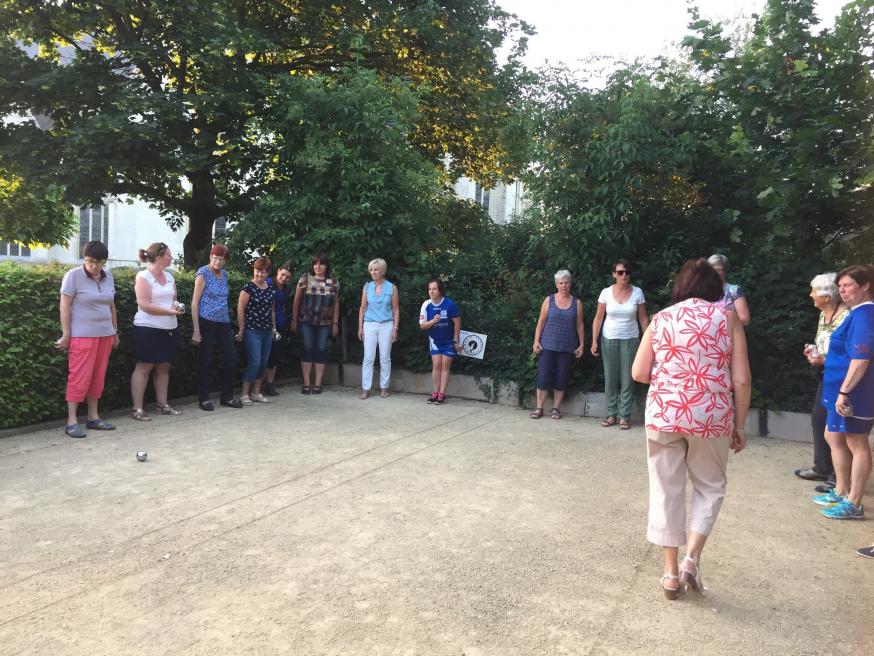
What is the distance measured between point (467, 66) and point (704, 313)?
13.8m

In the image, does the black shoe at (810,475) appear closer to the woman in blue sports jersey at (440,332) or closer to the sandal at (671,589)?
the sandal at (671,589)

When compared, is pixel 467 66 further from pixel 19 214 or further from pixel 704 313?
pixel 704 313

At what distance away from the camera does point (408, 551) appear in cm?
400

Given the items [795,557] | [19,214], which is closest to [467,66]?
[19,214]

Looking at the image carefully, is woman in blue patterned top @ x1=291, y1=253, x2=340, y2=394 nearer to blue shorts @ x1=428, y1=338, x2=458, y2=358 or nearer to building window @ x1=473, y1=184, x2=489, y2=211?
blue shorts @ x1=428, y1=338, x2=458, y2=358

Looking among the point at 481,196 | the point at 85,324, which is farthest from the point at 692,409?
the point at 481,196

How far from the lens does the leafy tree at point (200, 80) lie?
13070 mm

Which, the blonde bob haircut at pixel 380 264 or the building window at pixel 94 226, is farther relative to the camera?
the building window at pixel 94 226

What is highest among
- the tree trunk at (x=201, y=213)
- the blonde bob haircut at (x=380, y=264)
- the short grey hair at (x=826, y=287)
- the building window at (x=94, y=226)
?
the building window at (x=94, y=226)

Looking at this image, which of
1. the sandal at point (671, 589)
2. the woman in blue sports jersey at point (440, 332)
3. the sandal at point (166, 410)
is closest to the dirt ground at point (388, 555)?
the sandal at point (671, 589)

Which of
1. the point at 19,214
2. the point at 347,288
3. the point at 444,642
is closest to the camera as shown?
the point at 444,642

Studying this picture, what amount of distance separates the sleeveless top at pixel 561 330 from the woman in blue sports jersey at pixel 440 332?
1375 millimetres

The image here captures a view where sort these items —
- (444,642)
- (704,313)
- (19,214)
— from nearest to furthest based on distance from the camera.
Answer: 1. (444,642)
2. (704,313)
3. (19,214)

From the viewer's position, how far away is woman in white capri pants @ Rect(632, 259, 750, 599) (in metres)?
3.41
